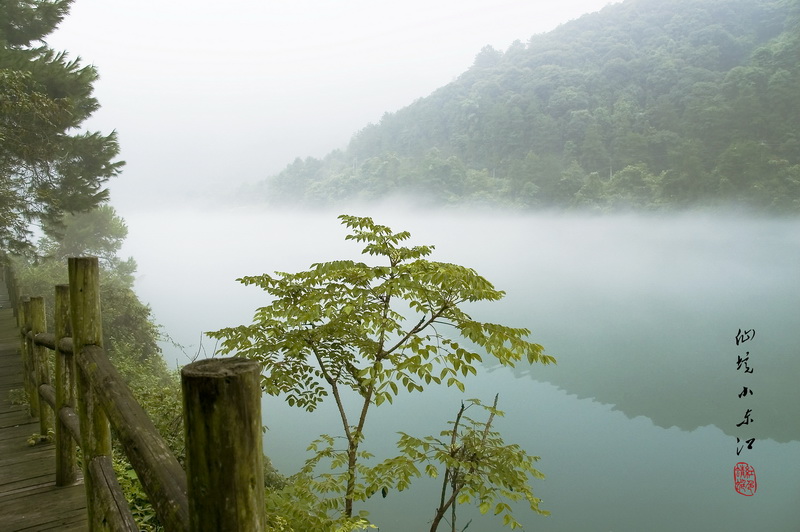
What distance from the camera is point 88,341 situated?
1904mm

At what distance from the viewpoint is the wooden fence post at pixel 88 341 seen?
1794mm

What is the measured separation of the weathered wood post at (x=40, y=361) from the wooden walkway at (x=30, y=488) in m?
0.14

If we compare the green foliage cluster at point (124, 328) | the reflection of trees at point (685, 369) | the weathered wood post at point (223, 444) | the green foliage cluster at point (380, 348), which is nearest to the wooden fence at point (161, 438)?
the weathered wood post at point (223, 444)

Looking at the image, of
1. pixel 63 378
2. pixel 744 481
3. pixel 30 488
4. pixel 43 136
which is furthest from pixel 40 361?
pixel 744 481

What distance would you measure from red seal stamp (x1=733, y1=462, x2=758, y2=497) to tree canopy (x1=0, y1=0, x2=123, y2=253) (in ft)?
78.7

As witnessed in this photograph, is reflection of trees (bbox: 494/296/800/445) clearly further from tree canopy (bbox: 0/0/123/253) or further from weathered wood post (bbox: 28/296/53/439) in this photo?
weathered wood post (bbox: 28/296/53/439)

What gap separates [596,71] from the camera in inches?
2569

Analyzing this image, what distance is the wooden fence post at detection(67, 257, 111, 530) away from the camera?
5.89 ft

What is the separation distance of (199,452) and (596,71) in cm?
7538

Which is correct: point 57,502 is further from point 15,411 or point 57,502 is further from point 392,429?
point 392,429

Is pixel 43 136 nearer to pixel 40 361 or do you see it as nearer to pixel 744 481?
pixel 40 361

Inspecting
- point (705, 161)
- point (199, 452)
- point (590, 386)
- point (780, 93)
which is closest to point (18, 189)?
point (199, 452)

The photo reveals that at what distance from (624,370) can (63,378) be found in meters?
30.8

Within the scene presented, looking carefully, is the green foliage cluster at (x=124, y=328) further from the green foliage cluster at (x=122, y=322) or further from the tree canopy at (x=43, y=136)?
the tree canopy at (x=43, y=136)
